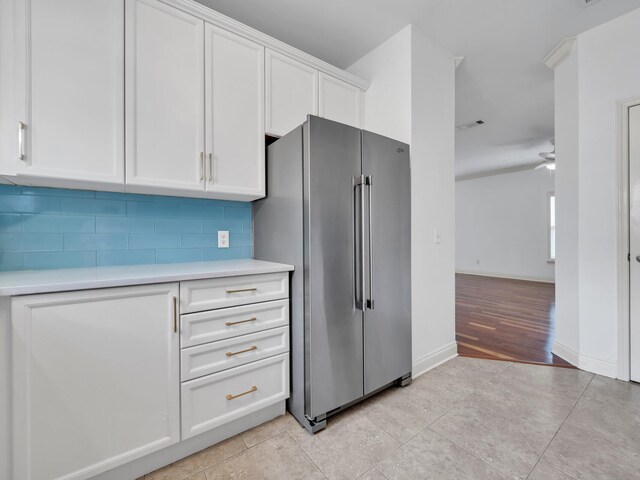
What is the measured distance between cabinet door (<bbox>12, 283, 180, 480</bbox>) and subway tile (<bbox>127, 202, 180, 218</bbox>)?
2.39 feet

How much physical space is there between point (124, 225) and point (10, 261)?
20.6 inches

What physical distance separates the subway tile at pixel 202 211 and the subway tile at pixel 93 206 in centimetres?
35

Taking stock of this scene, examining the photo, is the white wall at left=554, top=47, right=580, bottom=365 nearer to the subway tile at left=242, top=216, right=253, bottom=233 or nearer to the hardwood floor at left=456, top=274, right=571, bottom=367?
the hardwood floor at left=456, top=274, right=571, bottom=367

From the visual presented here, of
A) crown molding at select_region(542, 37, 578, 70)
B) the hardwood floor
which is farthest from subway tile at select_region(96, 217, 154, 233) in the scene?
crown molding at select_region(542, 37, 578, 70)

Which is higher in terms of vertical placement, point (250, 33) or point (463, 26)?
point (463, 26)

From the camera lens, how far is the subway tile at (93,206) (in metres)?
1.57

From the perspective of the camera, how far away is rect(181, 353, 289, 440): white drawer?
4.53ft

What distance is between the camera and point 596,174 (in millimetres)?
2287

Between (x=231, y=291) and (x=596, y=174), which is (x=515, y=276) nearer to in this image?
(x=596, y=174)

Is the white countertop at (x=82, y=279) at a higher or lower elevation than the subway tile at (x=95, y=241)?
lower

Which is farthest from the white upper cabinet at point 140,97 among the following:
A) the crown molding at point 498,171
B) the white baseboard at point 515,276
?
the white baseboard at point 515,276

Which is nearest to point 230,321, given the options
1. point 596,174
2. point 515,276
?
point 596,174

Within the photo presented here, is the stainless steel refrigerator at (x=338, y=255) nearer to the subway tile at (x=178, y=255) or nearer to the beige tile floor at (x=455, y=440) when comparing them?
the beige tile floor at (x=455, y=440)

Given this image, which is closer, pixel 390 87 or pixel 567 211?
pixel 390 87
